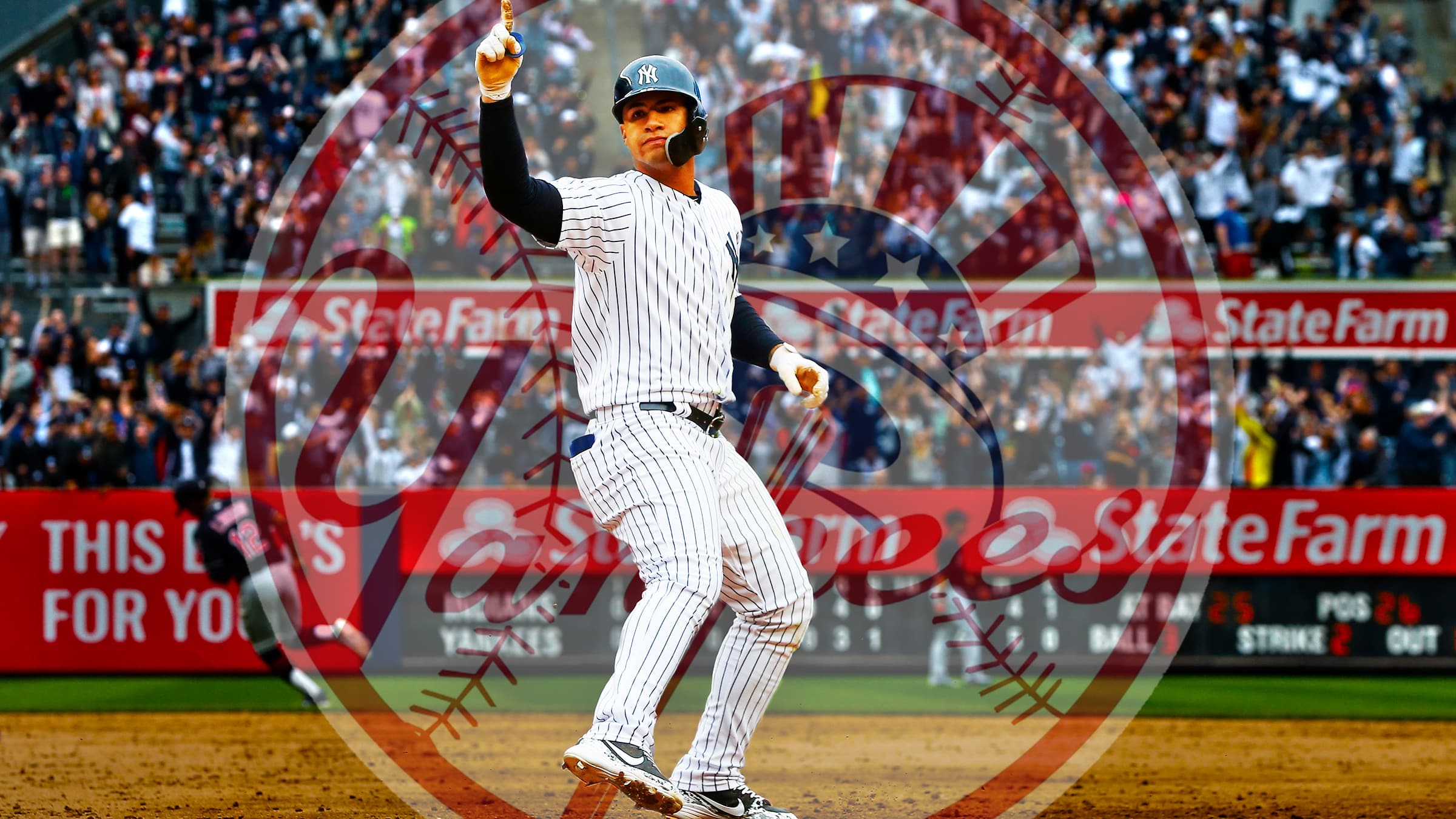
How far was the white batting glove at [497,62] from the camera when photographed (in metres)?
4.62

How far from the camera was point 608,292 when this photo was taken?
530 centimetres

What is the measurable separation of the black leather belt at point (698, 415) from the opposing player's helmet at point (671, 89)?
0.84 meters

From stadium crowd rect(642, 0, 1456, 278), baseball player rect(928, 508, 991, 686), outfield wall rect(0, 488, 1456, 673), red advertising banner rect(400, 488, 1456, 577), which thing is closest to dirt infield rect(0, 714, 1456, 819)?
outfield wall rect(0, 488, 1456, 673)

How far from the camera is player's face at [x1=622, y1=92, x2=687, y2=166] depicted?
5.22m

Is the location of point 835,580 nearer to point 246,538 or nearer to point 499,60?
point 246,538

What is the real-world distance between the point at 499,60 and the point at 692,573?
69.9 inches

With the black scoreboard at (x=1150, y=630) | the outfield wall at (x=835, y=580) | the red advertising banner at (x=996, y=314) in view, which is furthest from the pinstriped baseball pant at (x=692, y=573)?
the red advertising banner at (x=996, y=314)

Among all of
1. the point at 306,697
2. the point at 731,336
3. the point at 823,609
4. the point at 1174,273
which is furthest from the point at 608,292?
the point at 1174,273

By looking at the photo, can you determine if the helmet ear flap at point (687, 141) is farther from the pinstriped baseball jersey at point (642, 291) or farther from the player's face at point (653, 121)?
the pinstriped baseball jersey at point (642, 291)

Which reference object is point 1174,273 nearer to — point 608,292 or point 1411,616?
point 1411,616

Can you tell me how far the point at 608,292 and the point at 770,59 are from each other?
1497 centimetres

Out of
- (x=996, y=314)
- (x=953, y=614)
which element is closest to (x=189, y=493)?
(x=953, y=614)

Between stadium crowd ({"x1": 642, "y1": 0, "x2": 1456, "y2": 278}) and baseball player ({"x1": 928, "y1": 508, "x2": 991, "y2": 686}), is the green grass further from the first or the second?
stadium crowd ({"x1": 642, "y1": 0, "x2": 1456, "y2": 278})

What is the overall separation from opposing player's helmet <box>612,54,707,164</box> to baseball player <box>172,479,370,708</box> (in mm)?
6489
